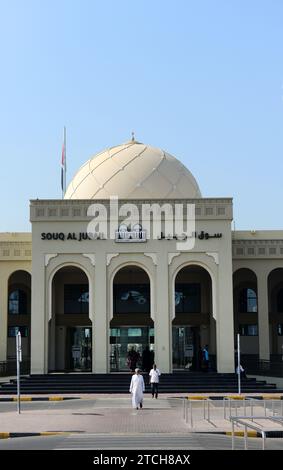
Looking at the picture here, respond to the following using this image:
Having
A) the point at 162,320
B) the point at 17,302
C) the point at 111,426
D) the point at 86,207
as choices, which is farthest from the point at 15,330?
the point at 111,426

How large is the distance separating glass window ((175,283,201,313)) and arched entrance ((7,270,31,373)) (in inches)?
372

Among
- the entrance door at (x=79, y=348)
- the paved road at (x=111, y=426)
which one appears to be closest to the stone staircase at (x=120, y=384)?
the paved road at (x=111, y=426)

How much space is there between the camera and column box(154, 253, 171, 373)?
32812 millimetres

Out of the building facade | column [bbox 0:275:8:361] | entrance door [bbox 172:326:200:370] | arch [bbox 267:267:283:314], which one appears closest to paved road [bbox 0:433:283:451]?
the building facade

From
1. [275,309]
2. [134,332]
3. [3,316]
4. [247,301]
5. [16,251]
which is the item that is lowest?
[134,332]

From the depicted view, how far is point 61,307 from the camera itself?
38594 millimetres

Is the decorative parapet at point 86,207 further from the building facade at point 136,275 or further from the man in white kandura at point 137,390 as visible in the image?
the man in white kandura at point 137,390

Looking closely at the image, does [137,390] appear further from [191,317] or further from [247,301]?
[247,301]

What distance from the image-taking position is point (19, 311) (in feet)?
138

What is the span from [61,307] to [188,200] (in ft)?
34.0

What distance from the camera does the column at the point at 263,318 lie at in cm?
3703

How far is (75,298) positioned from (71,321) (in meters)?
1.43

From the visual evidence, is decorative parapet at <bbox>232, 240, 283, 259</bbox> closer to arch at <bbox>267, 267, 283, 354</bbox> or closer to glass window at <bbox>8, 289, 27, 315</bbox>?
arch at <bbox>267, 267, 283, 354</bbox>

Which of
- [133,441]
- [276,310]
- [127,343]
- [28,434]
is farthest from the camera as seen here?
[276,310]
